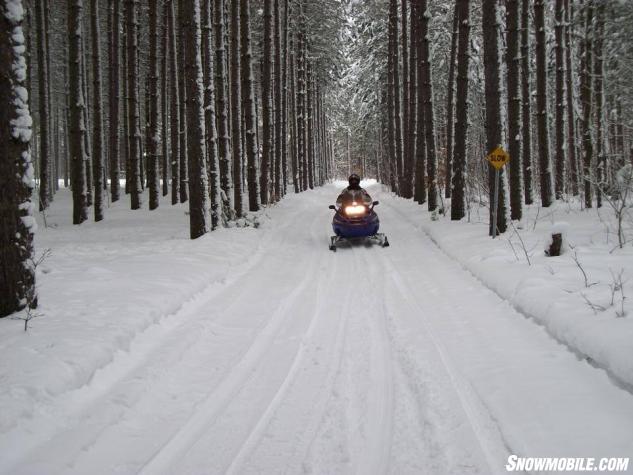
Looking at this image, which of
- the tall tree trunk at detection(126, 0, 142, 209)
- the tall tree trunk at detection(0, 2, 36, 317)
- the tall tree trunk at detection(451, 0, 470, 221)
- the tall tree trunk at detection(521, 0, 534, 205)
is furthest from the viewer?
the tall tree trunk at detection(521, 0, 534, 205)

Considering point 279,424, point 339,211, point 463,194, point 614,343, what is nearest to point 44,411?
point 279,424

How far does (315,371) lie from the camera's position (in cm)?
461

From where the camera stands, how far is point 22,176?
17.8 feet

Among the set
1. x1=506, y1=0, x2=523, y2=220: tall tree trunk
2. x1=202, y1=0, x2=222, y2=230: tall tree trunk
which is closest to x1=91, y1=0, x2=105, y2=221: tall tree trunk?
x1=202, y1=0, x2=222, y2=230: tall tree trunk

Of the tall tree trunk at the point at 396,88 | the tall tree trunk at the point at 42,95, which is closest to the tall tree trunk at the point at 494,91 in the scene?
the tall tree trunk at the point at 396,88

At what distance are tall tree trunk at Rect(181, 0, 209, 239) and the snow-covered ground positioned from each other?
3824mm

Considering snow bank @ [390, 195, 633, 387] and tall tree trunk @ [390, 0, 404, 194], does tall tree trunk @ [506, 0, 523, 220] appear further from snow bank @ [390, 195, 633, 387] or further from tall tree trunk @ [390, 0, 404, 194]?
A: tall tree trunk @ [390, 0, 404, 194]

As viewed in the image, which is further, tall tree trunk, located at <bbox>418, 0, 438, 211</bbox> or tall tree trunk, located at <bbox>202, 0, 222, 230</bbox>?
tall tree trunk, located at <bbox>418, 0, 438, 211</bbox>

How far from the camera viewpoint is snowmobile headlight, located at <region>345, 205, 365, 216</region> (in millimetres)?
12778

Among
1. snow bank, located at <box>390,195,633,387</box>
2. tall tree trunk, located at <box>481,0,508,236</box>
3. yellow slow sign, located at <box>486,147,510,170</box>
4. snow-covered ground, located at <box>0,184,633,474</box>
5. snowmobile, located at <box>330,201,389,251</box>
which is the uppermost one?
tall tree trunk, located at <box>481,0,508,236</box>

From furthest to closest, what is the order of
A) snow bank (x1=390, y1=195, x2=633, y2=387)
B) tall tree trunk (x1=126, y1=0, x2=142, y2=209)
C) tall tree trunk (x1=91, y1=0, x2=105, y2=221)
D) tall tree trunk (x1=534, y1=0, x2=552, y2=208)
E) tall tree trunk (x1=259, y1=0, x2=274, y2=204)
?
tall tree trunk (x1=259, y1=0, x2=274, y2=204), tall tree trunk (x1=126, y1=0, x2=142, y2=209), tall tree trunk (x1=91, y1=0, x2=105, y2=221), tall tree trunk (x1=534, y1=0, x2=552, y2=208), snow bank (x1=390, y1=195, x2=633, y2=387)

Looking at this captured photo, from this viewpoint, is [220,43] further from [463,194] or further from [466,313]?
[466,313]

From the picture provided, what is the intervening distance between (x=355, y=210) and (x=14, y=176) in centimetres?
884

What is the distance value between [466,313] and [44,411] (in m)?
5.13
